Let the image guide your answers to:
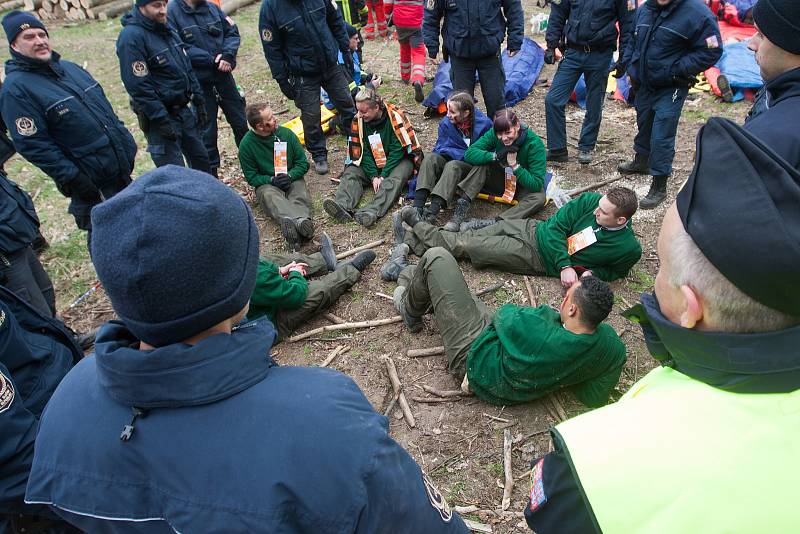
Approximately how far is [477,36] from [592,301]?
5.15m

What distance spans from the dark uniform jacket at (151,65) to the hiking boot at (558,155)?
5.31m

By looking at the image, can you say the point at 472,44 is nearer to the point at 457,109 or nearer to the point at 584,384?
the point at 457,109

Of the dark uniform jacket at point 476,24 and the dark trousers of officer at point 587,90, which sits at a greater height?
the dark uniform jacket at point 476,24

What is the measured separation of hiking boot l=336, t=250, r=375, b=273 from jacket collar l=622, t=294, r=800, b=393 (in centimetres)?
452

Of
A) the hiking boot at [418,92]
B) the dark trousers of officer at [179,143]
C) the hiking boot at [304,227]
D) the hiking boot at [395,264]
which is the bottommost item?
the hiking boot at [395,264]

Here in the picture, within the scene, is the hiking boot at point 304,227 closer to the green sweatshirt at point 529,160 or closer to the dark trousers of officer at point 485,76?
the green sweatshirt at point 529,160

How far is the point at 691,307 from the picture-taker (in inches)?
49.2


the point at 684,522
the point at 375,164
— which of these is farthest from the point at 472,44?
the point at 684,522

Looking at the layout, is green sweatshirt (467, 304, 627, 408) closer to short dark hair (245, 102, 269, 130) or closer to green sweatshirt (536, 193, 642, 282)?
green sweatshirt (536, 193, 642, 282)

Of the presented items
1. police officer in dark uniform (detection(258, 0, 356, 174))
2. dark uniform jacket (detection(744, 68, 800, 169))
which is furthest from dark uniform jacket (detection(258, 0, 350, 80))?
dark uniform jacket (detection(744, 68, 800, 169))

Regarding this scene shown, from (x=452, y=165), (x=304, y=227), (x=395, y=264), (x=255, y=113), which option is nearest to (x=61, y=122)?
(x=255, y=113)

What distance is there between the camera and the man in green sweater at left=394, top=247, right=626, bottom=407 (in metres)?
3.44

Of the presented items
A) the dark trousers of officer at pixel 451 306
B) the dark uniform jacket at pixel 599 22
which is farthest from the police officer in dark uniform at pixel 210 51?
the dark uniform jacket at pixel 599 22

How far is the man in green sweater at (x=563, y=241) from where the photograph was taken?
4883 mm
